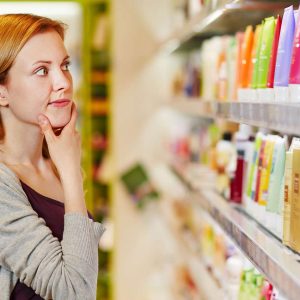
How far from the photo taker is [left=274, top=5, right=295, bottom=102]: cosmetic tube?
201 centimetres

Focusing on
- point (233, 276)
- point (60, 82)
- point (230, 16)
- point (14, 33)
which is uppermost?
point (230, 16)

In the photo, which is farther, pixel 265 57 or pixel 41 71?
pixel 265 57

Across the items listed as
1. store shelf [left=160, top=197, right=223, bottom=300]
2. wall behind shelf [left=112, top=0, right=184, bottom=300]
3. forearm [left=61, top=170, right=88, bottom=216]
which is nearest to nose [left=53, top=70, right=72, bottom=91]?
forearm [left=61, top=170, right=88, bottom=216]

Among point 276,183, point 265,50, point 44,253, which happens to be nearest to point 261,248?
point 276,183

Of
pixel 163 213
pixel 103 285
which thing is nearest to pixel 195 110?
pixel 163 213

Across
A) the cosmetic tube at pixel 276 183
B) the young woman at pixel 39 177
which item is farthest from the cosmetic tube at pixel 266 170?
the young woman at pixel 39 177

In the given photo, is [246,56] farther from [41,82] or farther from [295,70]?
[41,82]

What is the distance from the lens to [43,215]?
2.04 meters

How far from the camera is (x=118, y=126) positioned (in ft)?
19.3

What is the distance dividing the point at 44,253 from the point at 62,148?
33 cm

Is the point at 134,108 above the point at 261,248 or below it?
above

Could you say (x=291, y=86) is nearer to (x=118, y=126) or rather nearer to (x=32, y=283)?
(x=32, y=283)

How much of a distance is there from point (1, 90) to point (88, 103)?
3.96m

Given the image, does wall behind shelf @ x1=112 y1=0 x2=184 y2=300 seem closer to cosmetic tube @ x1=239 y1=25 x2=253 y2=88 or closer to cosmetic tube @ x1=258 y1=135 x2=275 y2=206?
cosmetic tube @ x1=239 y1=25 x2=253 y2=88
